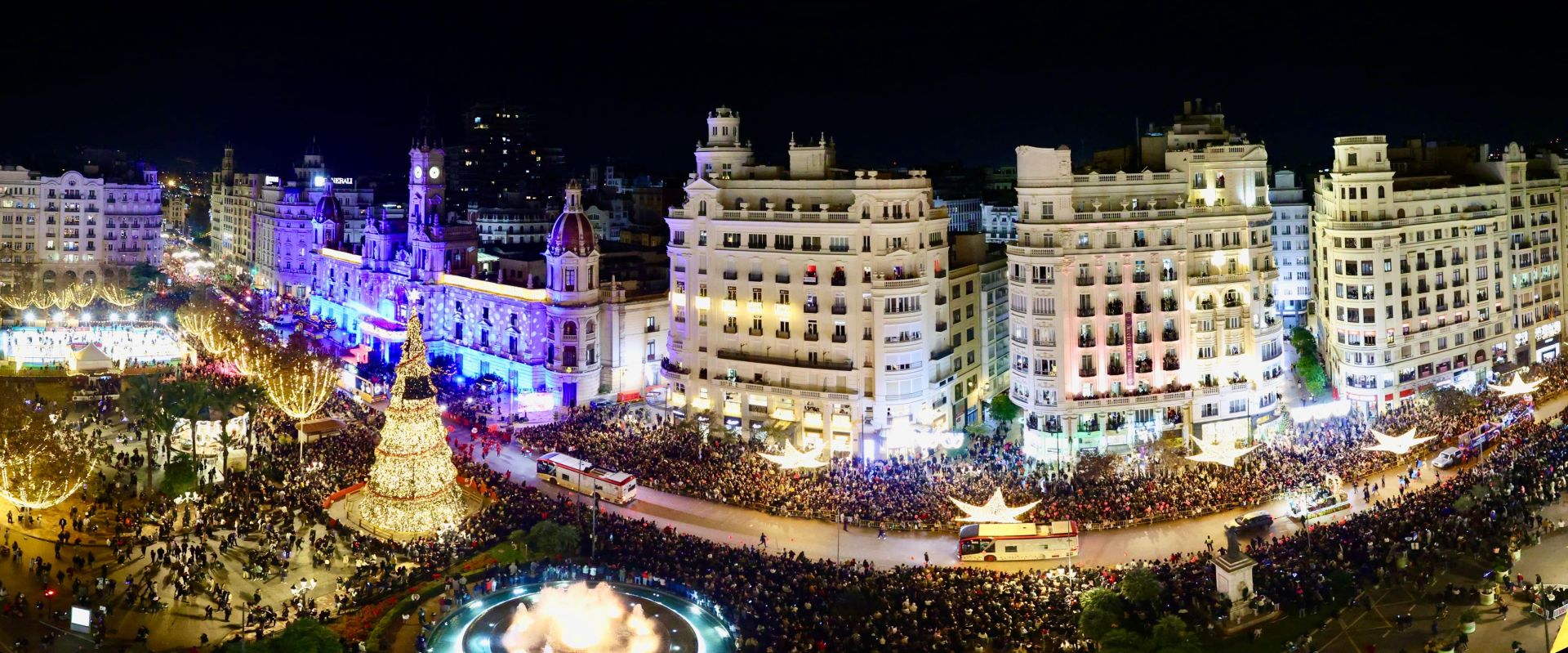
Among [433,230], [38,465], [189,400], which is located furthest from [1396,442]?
[433,230]

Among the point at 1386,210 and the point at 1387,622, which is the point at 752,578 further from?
the point at 1386,210

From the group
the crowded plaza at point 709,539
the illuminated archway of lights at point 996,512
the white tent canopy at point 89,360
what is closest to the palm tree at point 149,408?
the crowded plaza at point 709,539

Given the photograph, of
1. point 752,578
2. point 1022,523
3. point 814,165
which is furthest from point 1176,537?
point 814,165

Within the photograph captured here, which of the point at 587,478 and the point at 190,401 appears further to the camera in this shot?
the point at 190,401

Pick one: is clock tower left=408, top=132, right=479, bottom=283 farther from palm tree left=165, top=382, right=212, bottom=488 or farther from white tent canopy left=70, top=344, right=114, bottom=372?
palm tree left=165, top=382, right=212, bottom=488

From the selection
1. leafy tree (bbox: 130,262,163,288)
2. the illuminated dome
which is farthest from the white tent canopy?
leafy tree (bbox: 130,262,163,288)

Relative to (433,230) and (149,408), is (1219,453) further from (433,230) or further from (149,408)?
(433,230)
